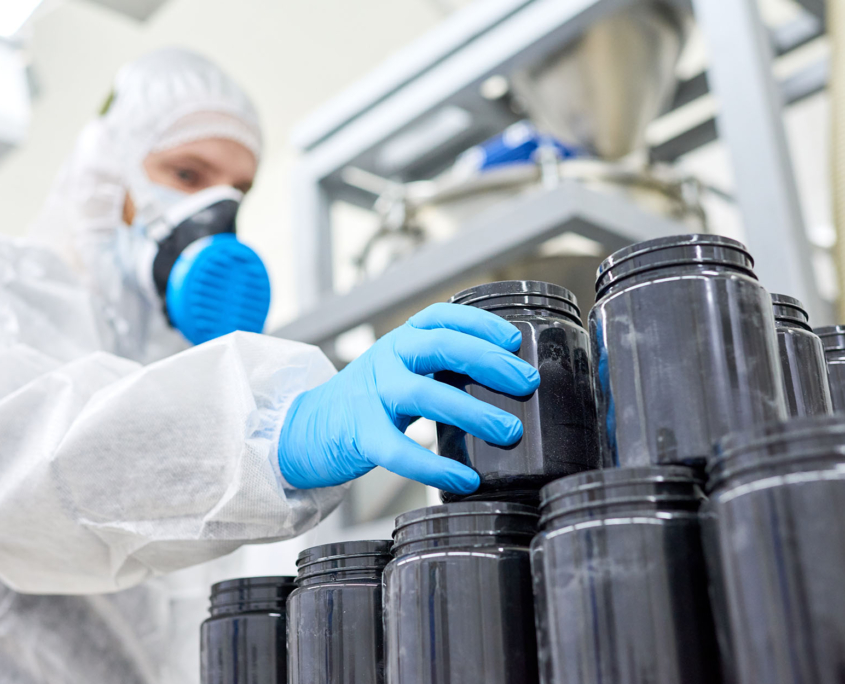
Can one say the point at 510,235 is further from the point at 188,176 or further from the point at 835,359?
the point at 835,359

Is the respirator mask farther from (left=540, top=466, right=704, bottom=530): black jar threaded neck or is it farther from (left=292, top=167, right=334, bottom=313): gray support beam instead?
(left=540, top=466, right=704, bottom=530): black jar threaded neck

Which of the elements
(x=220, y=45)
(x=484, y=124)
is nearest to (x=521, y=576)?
(x=484, y=124)

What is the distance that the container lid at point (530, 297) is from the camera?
604 millimetres

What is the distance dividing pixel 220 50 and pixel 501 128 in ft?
6.42

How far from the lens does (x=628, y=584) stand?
1.34ft

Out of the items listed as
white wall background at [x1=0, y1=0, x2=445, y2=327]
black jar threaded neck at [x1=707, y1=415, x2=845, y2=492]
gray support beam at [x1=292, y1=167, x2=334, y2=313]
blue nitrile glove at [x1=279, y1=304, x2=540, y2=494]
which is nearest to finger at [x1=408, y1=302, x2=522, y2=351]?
blue nitrile glove at [x1=279, y1=304, x2=540, y2=494]

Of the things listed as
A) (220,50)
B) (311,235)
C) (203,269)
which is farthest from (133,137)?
(220,50)

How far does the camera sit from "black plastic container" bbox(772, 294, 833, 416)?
1.83 ft

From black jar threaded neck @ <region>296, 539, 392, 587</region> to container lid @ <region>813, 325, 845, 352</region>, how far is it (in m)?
0.37

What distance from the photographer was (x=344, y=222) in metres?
4.12

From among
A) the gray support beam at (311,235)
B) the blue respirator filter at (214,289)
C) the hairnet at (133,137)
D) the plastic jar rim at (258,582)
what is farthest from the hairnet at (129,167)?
the plastic jar rim at (258,582)

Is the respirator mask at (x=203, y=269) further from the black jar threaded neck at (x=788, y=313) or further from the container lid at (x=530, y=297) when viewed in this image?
the black jar threaded neck at (x=788, y=313)

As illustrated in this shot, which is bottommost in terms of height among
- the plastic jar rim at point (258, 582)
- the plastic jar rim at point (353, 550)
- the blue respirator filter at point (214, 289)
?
the plastic jar rim at point (258, 582)

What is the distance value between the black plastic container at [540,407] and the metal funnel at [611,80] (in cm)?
104
